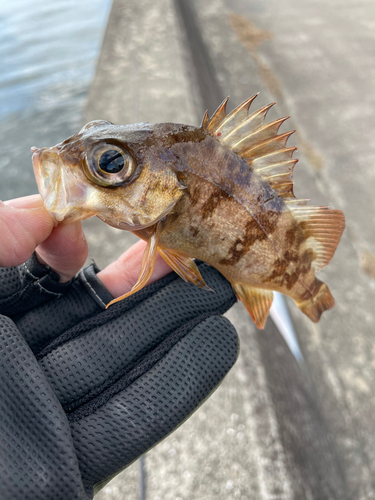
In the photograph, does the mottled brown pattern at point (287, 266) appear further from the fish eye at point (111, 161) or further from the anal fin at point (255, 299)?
the fish eye at point (111, 161)

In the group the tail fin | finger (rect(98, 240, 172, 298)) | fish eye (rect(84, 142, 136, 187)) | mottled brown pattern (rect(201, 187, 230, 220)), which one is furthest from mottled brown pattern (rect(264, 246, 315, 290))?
fish eye (rect(84, 142, 136, 187))

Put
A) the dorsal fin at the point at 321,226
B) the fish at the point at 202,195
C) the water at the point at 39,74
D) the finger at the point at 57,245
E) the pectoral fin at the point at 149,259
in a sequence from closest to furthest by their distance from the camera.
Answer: the finger at the point at 57,245 < the fish at the point at 202,195 < the pectoral fin at the point at 149,259 < the dorsal fin at the point at 321,226 < the water at the point at 39,74

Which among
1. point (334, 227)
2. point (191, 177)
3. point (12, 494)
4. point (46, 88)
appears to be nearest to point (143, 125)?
point (191, 177)

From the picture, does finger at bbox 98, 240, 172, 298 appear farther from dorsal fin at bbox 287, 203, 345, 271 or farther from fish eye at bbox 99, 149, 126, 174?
dorsal fin at bbox 287, 203, 345, 271

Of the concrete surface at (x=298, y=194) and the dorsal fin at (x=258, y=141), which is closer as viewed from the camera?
the dorsal fin at (x=258, y=141)

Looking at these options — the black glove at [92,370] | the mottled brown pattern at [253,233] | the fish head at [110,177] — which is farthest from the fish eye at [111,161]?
the mottled brown pattern at [253,233]

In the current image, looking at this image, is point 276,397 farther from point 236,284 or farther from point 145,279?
point 145,279
